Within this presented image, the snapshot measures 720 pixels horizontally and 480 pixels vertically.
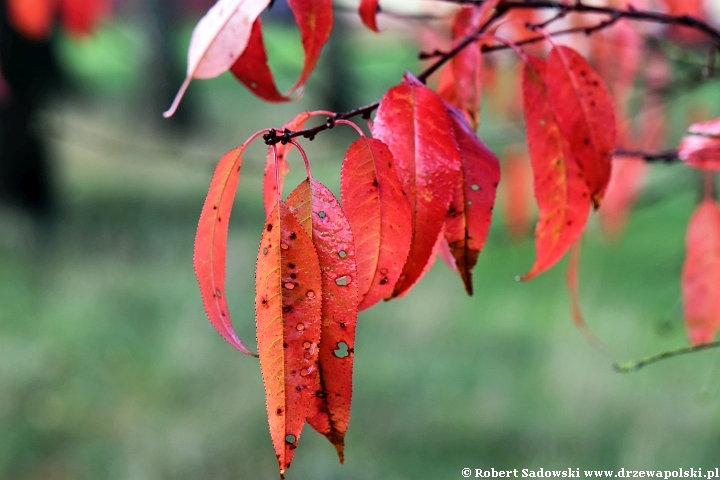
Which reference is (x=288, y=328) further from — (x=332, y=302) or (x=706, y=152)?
(x=706, y=152)

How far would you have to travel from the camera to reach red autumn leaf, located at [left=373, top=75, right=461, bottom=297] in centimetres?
42

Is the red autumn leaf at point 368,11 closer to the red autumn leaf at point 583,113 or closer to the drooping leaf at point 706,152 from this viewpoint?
the red autumn leaf at point 583,113

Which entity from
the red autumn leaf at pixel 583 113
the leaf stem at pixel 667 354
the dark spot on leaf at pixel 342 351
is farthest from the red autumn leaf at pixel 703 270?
the dark spot on leaf at pixel 342 351

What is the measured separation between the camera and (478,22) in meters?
0.57

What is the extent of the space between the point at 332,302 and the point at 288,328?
0.03 m

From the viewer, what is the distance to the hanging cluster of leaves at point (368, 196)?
0.37 meters

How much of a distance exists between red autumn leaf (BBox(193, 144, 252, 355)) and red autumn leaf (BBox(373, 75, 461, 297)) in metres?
0.09

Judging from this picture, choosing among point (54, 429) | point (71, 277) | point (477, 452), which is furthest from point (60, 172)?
point (477, 452)

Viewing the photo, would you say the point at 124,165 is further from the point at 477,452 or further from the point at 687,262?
the point at 687,262

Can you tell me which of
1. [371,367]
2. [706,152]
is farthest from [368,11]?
[371,367]

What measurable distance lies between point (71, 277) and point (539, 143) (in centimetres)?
329

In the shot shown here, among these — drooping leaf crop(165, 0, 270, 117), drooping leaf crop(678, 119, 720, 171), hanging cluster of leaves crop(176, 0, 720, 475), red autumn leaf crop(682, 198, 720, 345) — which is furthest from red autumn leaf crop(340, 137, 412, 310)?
red autumn leaf crop(682, 198, 720, 345)

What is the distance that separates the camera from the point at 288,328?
369 millimetres

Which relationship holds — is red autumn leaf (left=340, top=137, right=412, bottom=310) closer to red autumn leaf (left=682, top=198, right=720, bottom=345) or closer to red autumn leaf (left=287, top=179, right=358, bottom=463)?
red autumn leaf (left=287, top=179, right=358, bottom=463)
